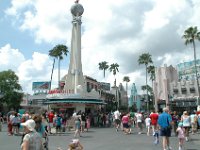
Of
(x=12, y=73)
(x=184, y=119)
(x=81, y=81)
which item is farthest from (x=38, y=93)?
(x=184, y=119)

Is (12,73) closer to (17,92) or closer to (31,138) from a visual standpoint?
(17,92)

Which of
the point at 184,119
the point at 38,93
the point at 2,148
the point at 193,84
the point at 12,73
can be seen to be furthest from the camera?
the point at 38,93

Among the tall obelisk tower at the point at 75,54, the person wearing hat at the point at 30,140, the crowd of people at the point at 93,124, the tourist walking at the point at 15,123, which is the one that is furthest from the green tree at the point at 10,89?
the person wearing hat at the point at 30,140

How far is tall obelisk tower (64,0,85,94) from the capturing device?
51188 millimetres

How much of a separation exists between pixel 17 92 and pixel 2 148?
236ft

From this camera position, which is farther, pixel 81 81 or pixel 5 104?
pixel 5 104

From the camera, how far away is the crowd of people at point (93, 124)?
19.4 ft

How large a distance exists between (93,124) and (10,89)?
5236cm

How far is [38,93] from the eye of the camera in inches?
4429

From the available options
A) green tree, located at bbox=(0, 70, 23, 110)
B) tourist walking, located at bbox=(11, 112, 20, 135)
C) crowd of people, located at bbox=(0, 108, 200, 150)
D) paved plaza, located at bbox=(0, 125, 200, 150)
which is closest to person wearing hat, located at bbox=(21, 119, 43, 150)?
crowd of people, located at bbox=(0, 108, 200, 150)

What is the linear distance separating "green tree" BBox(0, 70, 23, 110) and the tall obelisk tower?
34083 mm

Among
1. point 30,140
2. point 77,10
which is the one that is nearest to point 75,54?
point 77,10

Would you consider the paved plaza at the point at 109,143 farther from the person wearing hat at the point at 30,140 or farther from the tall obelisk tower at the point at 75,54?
the tall obelisk tower at the point at 75,54

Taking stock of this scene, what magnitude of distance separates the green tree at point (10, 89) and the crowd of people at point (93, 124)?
48.8 meters
